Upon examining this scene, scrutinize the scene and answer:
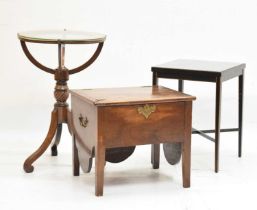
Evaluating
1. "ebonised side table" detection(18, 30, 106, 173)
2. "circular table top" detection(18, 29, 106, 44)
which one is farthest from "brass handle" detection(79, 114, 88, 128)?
"circular table top" detection(18, 29, 106, 44)

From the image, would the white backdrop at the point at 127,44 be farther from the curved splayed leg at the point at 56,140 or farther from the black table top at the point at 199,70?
the black table top at the point at 199,70

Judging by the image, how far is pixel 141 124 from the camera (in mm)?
3684

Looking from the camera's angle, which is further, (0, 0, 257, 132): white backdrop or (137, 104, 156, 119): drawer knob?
(0, 0, 257, 132): white backdrop

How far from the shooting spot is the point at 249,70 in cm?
591

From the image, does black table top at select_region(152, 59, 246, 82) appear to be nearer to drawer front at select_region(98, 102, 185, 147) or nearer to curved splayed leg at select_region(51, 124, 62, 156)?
drawer front at select_region(98, 102, 185, 147)

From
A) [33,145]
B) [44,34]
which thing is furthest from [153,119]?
[33,145]

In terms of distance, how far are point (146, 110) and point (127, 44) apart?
206 centimetres

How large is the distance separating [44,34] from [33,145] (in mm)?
975

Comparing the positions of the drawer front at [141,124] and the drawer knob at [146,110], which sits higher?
the drawer knob at [146,110]

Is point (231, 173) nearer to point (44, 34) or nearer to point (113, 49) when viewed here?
point (44, 34)

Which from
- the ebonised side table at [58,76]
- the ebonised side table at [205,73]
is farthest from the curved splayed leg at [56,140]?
the ebonised side table at [205,73]

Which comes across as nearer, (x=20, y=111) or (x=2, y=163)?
(x=2, y=163)

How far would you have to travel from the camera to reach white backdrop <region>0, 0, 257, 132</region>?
18.1ft

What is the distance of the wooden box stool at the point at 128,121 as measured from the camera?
362 cm
